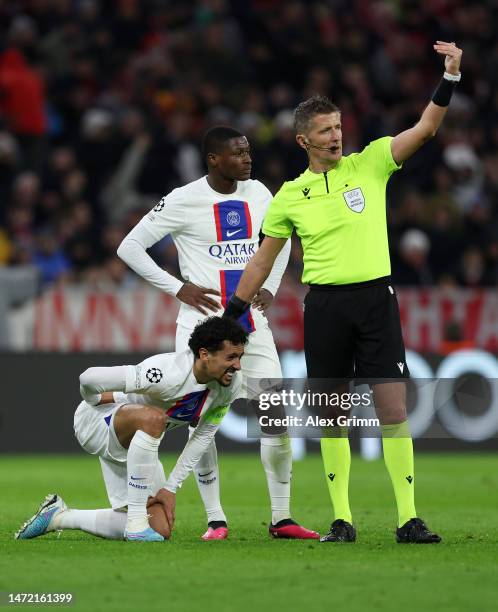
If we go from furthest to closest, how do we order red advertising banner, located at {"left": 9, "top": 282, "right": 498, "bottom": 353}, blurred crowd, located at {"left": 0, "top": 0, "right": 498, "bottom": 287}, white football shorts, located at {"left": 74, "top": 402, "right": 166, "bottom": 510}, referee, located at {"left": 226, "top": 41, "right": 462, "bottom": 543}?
blurred crowd, located at {"left": 0, "top": 0, "right": 498, "bottom": 287}, red advertising banner, located at {"left": 9, "top": 282, "right": 498, "bottom": 353}, white football shorts, located at {"left": 74, "top": 402, "right": 166, "bottom": 510}, referee, located at {"left": 226, "top": 41, "right": 462, "bottom": 543}

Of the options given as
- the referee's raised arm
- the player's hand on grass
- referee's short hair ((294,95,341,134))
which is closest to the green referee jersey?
the referee's raised arm

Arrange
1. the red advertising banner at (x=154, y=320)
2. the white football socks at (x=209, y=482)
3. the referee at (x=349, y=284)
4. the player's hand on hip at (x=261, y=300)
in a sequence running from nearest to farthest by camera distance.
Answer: the referee at (x=349, y=284)
the white football socks at (x=209, y=482)
the player's hand on hip at (x=261, y=300)
the red advertising banner at (x=154, y=320)

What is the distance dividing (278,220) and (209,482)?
64.8 inches

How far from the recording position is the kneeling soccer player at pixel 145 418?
7.64m

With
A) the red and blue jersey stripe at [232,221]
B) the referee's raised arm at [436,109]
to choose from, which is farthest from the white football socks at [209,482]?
the referee's raised arm at [436,109]

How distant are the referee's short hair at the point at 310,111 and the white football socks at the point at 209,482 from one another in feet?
6.26

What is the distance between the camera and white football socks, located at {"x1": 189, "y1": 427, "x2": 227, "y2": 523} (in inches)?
325

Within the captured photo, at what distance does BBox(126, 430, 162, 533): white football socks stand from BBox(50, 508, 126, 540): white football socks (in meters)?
0.23

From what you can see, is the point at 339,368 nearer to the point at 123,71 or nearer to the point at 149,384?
the point at 149,384

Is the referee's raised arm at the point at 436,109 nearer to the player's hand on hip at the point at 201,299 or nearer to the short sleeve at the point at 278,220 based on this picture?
the short sleeve at the point at 278,220

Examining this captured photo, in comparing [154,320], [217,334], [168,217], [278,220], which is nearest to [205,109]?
[154,320]

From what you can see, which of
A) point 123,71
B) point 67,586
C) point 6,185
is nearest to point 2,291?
point 6,185

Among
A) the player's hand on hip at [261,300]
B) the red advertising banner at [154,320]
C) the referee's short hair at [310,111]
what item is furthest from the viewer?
the red advertising banner at [154,320]

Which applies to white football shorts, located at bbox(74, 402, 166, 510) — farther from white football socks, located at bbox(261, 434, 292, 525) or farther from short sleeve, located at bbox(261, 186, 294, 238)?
short sleeve, located at bbox(261, 186, 294, 238)
